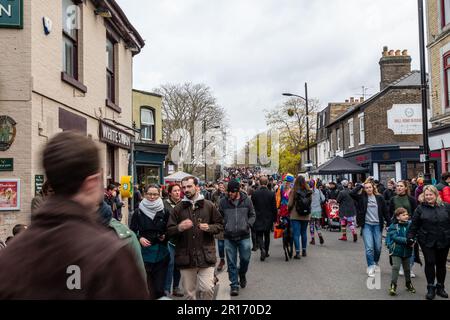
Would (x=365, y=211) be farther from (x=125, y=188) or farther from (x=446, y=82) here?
(x=446, y=82)

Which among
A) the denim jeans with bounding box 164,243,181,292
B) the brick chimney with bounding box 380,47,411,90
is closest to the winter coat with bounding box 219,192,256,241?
the denim jeans with bounding box 164,243,181,292

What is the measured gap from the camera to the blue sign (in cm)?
762

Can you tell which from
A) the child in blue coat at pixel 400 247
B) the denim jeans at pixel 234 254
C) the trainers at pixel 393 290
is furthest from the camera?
the denim jeans at pixel 234 254

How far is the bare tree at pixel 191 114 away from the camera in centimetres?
4334

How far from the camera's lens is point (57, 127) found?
29.1 ft

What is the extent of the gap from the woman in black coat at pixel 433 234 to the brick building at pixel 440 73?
1303cm

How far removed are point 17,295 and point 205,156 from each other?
4173 cm

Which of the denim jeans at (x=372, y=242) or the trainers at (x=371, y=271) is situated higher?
the denim jeans at (x=372, y=242)

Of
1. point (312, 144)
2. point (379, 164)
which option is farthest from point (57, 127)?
point (312, 144)

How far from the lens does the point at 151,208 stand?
5.74m

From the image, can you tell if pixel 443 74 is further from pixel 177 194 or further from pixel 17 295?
pixel 17 295

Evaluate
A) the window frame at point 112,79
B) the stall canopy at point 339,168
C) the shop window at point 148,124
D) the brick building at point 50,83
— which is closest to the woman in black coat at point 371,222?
the brick building at point 50,83

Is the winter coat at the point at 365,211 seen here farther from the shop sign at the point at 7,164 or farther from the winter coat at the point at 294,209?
the shop sign at the point at 7,164

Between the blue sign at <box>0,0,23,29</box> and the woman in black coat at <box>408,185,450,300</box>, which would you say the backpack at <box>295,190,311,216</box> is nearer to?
the woman in black coat at <box>408,185,450,300</box>
